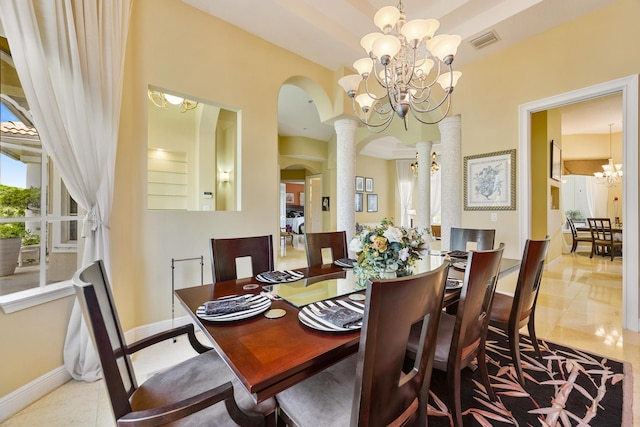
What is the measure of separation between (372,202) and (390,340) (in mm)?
8936

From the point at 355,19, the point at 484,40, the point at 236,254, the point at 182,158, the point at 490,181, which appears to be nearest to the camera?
the point at 236,254

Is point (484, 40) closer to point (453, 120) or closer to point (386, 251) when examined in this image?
point (453, 120)

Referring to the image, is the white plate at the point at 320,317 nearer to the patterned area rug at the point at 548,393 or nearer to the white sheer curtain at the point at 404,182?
the patterned area rug at the point at 548,393

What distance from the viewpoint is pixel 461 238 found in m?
2.96

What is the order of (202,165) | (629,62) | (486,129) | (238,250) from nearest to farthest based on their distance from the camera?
(238,250) → (629,62) → (486,129) → (202,165)

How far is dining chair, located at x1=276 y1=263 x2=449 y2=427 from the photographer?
2.58ft

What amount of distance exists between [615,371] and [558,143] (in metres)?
5.41

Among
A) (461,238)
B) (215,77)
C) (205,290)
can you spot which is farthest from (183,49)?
(461,238)

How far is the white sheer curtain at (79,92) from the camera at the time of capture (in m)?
1.58

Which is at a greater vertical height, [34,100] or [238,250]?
[34,100]

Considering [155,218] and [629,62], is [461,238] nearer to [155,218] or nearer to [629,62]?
[629,62]

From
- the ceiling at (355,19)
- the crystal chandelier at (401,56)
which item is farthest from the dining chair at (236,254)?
the ceiling at (355,19)

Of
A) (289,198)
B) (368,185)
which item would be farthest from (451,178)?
(289,198)

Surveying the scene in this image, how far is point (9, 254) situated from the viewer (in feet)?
5.59
